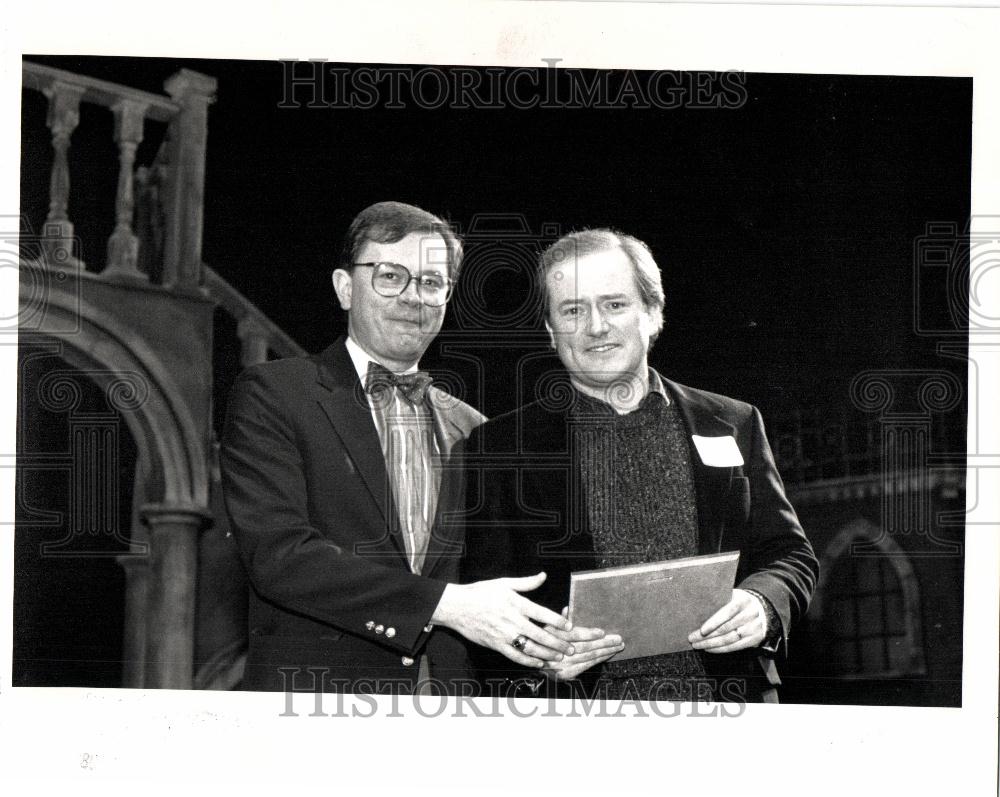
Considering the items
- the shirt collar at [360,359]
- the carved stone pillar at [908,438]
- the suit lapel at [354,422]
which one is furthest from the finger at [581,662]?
the shirt collar at [360,359]

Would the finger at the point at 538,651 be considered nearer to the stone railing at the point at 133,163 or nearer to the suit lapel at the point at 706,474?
the suit lapel at the point at 706,474

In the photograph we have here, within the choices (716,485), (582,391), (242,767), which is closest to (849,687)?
(716,485)

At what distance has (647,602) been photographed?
4.97 meters

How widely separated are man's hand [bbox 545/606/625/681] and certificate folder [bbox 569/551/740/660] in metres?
0.03

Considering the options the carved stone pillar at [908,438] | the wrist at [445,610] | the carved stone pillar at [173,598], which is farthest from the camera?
the carved stone pillar at [908,438]

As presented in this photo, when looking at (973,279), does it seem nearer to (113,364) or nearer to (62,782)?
(113,364)

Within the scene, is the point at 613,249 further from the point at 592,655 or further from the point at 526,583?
the point at 592,655

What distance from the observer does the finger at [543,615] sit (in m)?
4.95

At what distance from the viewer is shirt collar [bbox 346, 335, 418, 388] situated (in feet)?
16.6

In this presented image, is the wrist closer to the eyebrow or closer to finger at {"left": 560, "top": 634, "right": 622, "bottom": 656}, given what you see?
finger at {"left": 560, "top": 634, "right": 622, "bottom": 656}

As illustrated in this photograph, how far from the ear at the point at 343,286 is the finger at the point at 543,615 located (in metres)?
1.44

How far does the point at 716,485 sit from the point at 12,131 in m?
3.35

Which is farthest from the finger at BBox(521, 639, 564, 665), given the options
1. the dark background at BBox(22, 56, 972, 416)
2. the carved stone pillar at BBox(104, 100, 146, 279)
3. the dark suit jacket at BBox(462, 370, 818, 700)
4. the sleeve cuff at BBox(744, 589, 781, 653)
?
the carved stone pillar at BBox(104, 100, 146, 279)

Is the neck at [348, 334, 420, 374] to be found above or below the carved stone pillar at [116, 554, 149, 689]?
above
